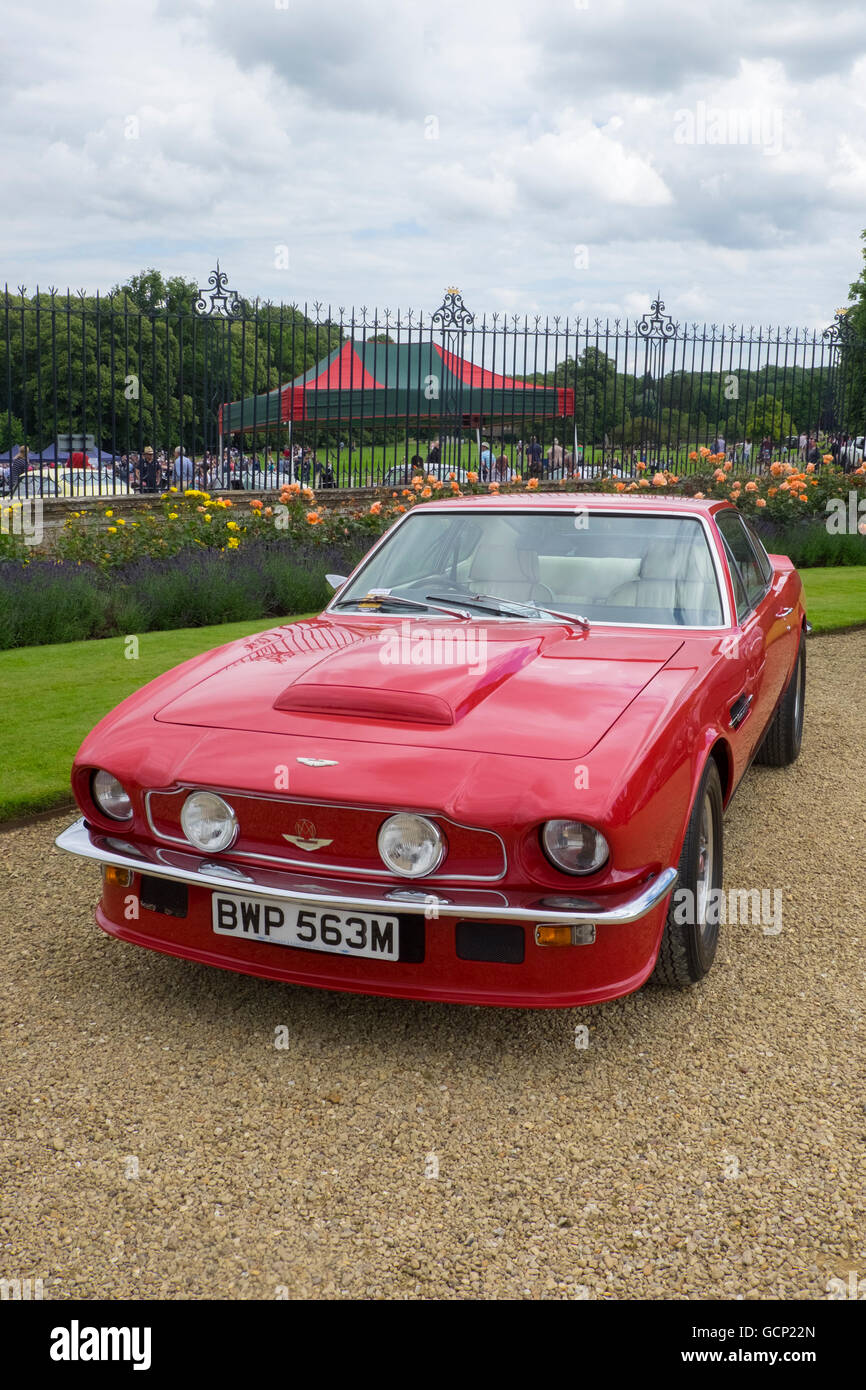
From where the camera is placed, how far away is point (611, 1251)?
7.68 ft

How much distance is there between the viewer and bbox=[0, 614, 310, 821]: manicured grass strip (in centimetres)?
552

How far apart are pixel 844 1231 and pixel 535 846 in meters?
1.08

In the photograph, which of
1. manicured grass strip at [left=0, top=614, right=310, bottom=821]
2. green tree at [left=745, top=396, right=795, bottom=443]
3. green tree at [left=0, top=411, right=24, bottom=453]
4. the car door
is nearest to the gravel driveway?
the car door

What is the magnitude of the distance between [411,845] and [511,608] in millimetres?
1519

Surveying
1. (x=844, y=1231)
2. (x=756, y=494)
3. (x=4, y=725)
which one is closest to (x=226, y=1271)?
(x=844, y=1231)

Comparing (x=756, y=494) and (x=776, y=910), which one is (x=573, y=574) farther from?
(x=756, y=494)

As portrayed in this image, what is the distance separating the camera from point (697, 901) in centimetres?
333

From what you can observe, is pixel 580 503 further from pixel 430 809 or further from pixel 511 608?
pixel 430 809

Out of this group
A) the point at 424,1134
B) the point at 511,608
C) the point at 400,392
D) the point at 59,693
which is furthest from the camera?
the point at 400,392

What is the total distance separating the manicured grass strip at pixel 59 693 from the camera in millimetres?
5523

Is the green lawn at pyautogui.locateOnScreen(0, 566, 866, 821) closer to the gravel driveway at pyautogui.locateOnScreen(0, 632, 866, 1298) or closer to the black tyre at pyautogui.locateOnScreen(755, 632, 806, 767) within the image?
the gravel driveway at pyautogui.locateOnScreen(0, 632, 866, 1298)

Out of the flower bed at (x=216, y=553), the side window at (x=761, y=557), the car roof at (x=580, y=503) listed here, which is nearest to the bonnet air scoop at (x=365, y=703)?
the car roof at (x=580, y=503)

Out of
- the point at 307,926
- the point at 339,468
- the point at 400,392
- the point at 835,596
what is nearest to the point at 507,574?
the point at 307,926

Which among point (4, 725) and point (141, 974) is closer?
point (141, 974)
